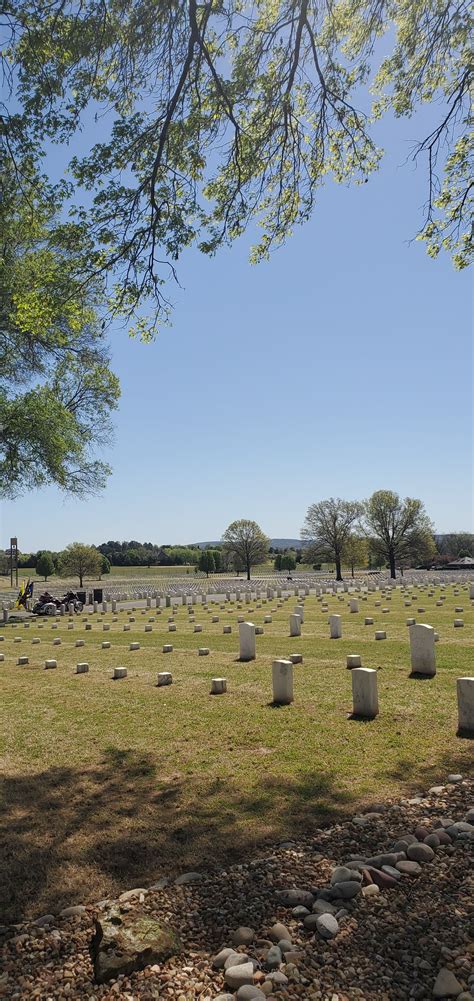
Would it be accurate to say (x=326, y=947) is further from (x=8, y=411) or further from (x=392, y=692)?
(x=8, y=411)

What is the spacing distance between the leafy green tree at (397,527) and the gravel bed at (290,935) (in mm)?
57782

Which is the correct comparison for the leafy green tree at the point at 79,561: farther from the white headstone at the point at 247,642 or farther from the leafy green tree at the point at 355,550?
the white headstone at the point at 247,642

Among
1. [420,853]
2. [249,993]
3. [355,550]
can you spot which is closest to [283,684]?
[420,853]

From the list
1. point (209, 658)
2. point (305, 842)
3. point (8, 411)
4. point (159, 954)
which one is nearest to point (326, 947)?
point (159, 954)

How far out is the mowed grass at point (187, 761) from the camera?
12.8ft

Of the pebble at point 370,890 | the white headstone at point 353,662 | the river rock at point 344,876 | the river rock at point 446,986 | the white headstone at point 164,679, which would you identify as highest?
the river rock at point 446,986

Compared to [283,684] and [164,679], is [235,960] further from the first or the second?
[164,679]

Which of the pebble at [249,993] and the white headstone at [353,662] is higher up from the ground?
the pebble at [249,993]

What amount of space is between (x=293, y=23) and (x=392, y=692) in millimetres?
9151

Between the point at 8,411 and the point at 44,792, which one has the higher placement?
the point at 8,411

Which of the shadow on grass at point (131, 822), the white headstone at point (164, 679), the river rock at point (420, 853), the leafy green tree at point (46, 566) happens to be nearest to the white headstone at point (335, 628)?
the white headstone at point (164, 679)

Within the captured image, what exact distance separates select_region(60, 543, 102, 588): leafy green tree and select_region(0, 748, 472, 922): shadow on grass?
163 ft

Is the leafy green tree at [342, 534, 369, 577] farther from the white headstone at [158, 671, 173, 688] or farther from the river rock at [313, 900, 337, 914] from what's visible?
the river rock at [313, 900, 337, 914]

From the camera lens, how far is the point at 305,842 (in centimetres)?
388
